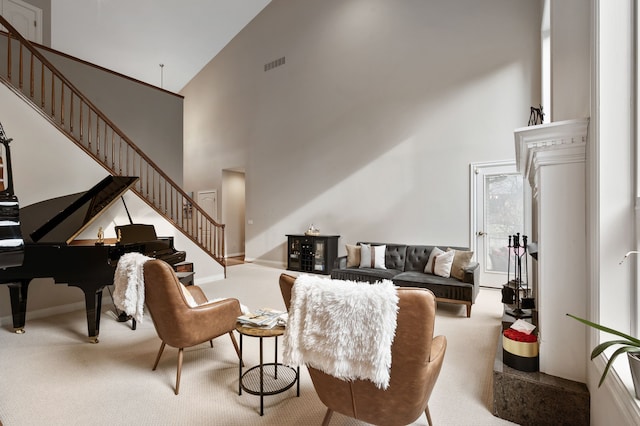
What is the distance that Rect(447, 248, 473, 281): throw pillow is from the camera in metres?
4.34

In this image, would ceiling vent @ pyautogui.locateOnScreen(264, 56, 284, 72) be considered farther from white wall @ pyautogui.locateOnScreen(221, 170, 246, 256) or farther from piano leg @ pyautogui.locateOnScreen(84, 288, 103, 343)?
piano leg @ pyautogui.locateOnScreen(84, 288, 103, 343)

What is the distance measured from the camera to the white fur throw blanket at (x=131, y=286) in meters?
2.41

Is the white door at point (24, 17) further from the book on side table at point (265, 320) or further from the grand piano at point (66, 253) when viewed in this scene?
the book on side table at point (265, 320)

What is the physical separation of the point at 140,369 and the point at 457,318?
342 centimetres

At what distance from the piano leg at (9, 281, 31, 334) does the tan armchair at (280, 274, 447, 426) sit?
3.42 m

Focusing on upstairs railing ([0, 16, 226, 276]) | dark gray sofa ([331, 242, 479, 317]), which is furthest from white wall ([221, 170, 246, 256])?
dark gray sofa ([331, 242, 479, 317])

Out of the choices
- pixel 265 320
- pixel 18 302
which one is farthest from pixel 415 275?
pixel 18 302

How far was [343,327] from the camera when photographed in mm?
1399

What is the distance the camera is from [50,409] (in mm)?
2061

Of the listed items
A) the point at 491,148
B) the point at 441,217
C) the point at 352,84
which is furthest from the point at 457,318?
the point at 352,84

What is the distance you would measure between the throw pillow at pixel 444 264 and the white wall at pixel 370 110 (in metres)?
0.98

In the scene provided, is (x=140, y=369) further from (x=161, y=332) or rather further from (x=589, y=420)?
(x=589, y=420)

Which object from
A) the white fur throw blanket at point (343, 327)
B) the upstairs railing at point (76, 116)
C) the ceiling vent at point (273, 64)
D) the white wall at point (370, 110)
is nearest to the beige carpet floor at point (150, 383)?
the white fur throw blanket at point (343, 327)

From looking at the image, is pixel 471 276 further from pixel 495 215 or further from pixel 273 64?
pixel 273 64
